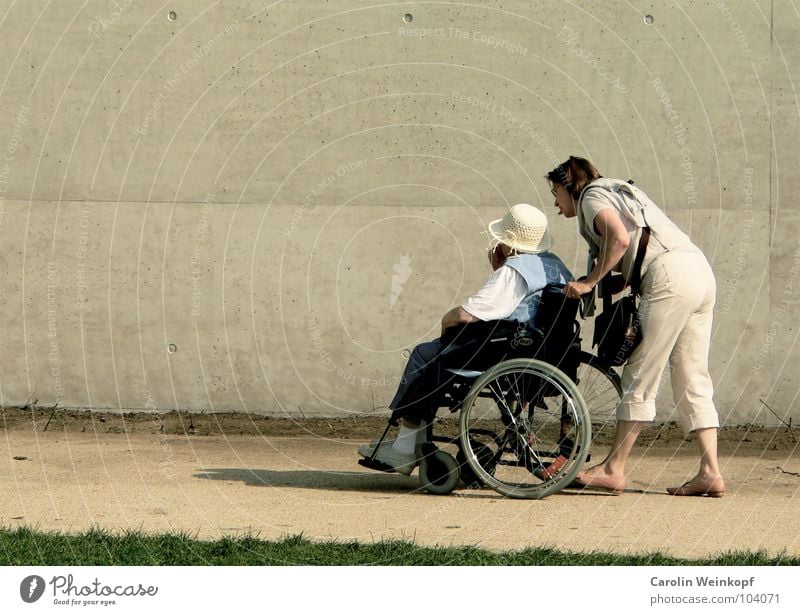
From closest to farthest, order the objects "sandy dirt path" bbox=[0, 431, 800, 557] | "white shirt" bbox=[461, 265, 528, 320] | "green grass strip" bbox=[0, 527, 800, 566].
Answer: "green grass strip" bbox=[0, 527, 800, 566] < "sandy dirt path" bbox=[0, 431, 800, 557] < "white shirt" bbox=[461, 265, 528, 320]

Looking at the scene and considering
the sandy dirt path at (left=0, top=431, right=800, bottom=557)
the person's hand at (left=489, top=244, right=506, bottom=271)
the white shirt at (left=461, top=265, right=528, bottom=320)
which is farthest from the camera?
the person's hand at (left=489, top=244, right=506, bottom=271)

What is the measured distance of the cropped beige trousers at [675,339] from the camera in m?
5.95

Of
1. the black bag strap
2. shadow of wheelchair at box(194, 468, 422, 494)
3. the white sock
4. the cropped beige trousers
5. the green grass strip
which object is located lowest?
shadow of wheelchair at box(194, 468, 422, 494)

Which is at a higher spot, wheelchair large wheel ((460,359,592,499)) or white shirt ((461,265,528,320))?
white shirt ((461,265,528,320))

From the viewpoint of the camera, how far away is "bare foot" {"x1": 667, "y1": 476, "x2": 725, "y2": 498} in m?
6.06

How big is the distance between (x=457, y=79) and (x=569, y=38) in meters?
0.77

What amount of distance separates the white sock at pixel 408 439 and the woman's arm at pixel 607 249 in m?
0.94

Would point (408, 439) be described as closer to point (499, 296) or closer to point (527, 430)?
point (527, 430)

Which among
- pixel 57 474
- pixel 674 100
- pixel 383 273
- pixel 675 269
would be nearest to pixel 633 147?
pixel 674 100

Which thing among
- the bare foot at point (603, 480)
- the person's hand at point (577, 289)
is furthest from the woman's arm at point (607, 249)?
the bare foot at point (603, 480)

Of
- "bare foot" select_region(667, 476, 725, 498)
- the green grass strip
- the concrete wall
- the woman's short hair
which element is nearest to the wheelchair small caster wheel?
"bare foot" select_region(667, 476, 725, 498)

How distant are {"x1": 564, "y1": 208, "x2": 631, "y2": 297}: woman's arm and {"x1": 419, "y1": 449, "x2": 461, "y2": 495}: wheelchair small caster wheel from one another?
3.11ft

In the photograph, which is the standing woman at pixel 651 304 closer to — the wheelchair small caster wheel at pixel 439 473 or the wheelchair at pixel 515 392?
the wheelchair at pixel 515 392

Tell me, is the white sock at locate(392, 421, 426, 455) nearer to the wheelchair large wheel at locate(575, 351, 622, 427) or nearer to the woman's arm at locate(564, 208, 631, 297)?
the woman's arm at locate(564, 208, 631, 297)
